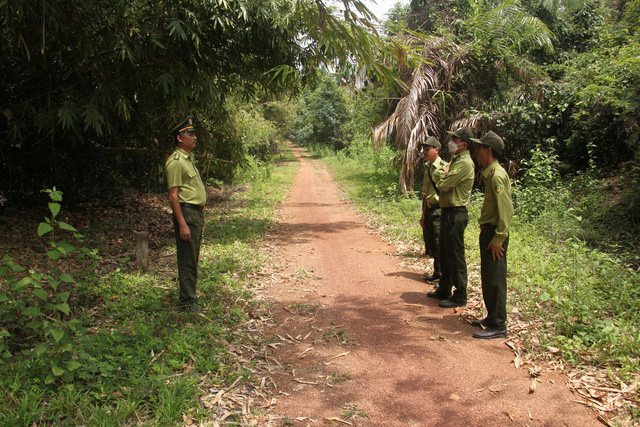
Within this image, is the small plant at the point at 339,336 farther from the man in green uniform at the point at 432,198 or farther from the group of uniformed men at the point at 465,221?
the man in green uniform at the point at 432,198

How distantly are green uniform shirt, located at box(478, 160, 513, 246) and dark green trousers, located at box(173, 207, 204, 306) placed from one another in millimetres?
3222

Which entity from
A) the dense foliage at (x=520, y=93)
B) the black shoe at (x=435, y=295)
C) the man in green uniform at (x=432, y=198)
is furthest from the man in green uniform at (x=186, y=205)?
the dense foliage at (x=520, y=93)

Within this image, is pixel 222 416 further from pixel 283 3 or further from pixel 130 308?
pixel 283 3

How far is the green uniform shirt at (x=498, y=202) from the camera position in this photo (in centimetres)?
420

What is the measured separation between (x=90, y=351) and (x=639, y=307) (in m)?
5.45

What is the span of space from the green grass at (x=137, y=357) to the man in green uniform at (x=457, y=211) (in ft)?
8.45

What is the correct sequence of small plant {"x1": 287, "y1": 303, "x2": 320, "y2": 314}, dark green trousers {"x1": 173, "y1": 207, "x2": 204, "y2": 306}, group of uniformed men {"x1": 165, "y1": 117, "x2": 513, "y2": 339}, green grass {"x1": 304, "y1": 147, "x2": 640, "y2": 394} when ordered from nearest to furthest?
green grass {"x1": 304, "y1": 147, "x2": 640, "y2": 394}
group of uniformed men {"x1": 165, "y1": 117, "x2": 513, "y2": 339}
dark green trousers {"x1": 173, "y1": 207, "x2": 204, "y2": 306}
small plant {"x1": 287, "y1": 303, "x2": 320, "y2": 314}

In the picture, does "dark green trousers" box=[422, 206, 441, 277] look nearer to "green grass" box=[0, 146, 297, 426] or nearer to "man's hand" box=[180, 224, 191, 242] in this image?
"green grass" box=[0, 146, 297, 426]

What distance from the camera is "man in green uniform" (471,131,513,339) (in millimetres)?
4230

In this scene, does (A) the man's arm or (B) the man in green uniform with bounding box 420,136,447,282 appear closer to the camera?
(A) the man's arm

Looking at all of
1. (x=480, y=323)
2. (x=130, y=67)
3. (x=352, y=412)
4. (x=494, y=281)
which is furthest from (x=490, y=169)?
(x=130, y=67)

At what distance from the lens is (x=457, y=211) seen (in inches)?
205

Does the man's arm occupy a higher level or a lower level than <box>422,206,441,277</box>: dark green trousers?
higher

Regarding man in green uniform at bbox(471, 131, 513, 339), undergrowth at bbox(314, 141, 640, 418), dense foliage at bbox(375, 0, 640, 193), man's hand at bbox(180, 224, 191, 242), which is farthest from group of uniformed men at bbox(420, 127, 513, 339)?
dense foliage at bbox(375, 0, 640, 193)
